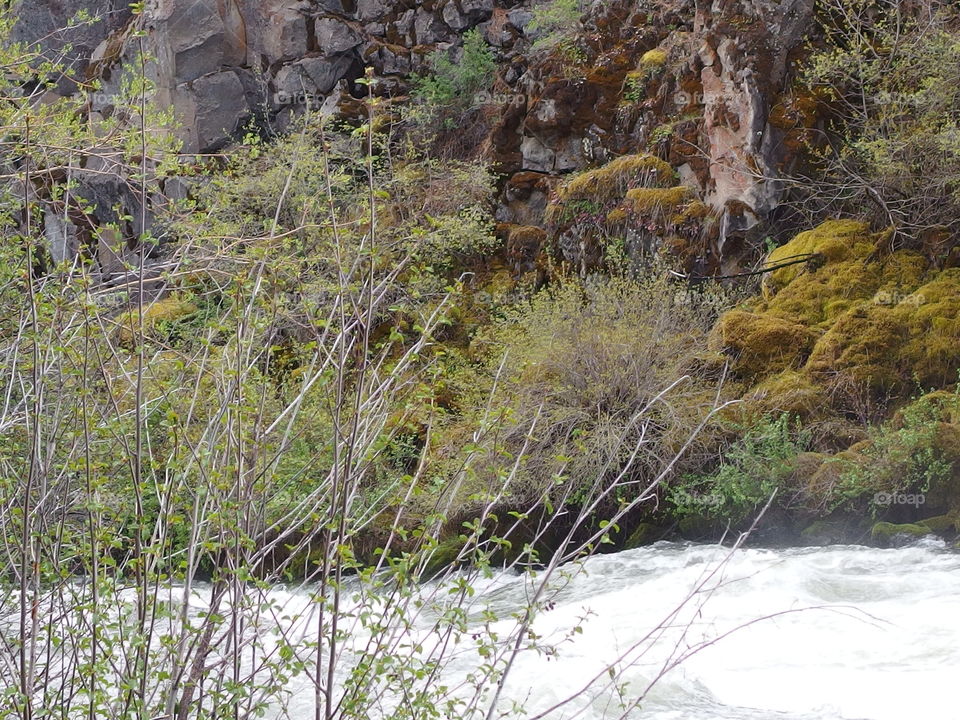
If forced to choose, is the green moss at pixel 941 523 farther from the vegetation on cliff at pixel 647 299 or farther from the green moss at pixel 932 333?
the green moss at pixel 932 333

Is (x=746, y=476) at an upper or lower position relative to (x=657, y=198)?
lower

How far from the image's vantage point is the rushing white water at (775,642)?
4.77m

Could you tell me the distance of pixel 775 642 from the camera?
5668 millimetres

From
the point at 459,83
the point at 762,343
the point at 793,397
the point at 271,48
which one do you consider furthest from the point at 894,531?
the point at 271,48

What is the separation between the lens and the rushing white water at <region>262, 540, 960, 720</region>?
15.7ft

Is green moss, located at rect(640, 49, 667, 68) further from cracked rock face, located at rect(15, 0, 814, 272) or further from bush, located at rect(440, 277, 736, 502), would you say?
bush, located at rect(440, 277, 736, 502)

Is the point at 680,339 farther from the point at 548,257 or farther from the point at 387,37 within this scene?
the point at 387,37

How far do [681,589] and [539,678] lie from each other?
6.67 ft

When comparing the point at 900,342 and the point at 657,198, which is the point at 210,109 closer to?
the point at 657,198

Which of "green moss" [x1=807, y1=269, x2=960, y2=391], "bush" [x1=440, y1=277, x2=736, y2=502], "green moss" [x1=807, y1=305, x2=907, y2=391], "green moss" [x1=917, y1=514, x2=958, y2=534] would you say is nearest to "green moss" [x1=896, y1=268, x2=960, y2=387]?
"green moss" [x1=807, y1=269, x2=960, y2=391]

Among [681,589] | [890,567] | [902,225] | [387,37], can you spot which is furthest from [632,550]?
[387,37]

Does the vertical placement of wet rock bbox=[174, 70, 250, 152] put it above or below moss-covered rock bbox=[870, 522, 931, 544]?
above

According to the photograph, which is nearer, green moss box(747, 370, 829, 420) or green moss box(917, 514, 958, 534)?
green moss box(917, 514, 958, 534)

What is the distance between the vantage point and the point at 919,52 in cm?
983
